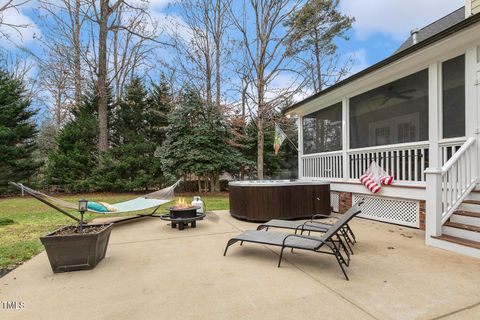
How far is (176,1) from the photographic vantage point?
14141 millimetres

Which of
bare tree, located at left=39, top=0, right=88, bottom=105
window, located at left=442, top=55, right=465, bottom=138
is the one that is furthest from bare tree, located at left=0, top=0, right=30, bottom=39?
window, located at left=442, top=55, right=465, bottom=138

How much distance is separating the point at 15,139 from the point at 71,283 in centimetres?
1445

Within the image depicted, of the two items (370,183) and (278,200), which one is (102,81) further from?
(370,183)

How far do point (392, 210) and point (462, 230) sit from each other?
187cm

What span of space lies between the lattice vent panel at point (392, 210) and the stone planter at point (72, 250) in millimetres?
5660

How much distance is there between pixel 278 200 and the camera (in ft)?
19.6

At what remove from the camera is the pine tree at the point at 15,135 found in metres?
12.8

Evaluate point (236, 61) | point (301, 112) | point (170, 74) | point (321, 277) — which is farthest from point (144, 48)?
point (321, 277)

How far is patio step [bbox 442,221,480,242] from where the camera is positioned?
11.9 ft

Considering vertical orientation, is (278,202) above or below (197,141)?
below

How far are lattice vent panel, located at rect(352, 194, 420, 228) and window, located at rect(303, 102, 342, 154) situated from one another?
→ 1822mm

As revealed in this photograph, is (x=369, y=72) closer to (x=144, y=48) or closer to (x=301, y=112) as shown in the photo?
(x=301, y=112)

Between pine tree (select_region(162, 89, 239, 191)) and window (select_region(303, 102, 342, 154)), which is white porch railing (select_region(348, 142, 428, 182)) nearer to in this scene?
window (select_region(303, 102, 342, 154))

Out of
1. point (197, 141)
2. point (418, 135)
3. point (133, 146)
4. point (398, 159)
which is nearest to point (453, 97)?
point (418, 135)
